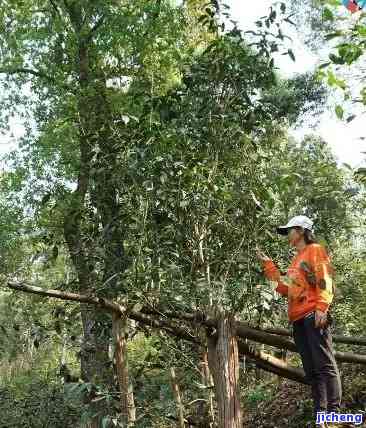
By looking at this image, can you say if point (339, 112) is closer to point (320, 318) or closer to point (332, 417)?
point (320, 318)

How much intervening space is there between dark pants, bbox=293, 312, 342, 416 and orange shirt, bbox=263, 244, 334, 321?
98 millimetres

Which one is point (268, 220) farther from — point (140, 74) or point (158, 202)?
point (140, 74)

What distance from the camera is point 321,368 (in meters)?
3.85

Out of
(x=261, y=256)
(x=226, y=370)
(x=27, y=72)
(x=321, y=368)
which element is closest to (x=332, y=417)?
(x=321, y=368)

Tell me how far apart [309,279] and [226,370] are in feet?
2.98

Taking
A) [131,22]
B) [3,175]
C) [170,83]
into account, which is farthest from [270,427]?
[3,175]

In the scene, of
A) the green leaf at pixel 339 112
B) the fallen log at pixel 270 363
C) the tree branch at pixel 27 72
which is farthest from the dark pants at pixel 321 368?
the tree branch at pixel 27 72

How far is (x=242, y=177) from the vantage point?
416 cm

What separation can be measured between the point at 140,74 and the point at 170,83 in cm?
77

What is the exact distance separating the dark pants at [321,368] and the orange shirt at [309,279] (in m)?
0.10

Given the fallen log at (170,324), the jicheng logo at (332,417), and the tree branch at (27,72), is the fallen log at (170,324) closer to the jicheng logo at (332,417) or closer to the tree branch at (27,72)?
the jicheng logo at (332,417)

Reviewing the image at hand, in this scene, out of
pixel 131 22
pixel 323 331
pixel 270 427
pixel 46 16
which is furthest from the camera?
pixel 46 16

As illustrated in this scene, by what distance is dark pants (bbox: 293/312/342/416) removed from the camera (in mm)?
3820

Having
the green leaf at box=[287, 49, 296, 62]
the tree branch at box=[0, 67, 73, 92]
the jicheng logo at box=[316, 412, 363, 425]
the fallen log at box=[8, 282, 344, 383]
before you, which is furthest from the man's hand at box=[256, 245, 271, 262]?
the tree branch at box=[0, 67, 73, 92]
